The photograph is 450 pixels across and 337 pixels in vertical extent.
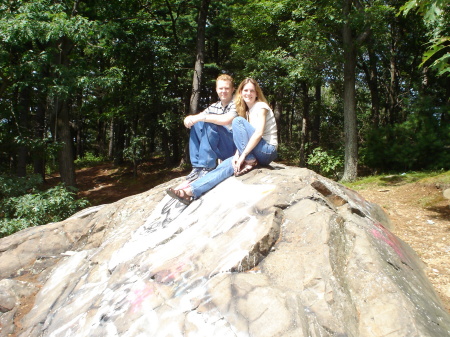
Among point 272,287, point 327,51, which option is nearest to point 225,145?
point 272,287

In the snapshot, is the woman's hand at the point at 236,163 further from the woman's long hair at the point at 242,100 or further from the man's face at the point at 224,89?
the man's face at the point at 224,89

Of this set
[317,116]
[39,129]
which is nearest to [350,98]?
[317,116]

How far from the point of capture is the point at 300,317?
2029mm

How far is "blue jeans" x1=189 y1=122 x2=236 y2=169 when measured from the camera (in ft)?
13.1

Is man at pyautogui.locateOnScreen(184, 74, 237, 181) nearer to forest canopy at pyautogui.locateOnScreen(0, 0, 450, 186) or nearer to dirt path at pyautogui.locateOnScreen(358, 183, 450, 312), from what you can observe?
forest canopy at pyautogui.locateOnScreen(0, 0, 450, 186)

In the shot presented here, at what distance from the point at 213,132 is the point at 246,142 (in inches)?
20.4

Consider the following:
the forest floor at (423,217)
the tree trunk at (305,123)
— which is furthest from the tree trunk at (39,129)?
the tree trunk at (305,123)

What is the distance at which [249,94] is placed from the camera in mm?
3811

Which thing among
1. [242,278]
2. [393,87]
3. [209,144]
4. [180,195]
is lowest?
[242,278]

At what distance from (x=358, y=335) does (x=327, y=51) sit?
915cm

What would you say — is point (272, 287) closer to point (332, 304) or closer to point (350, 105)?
point (332, 304)

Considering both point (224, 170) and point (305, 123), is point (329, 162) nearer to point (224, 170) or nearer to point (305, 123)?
point (305, 123)

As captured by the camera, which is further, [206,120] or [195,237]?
[206,120]

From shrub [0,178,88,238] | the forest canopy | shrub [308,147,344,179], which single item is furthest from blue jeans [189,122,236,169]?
shrub [308,147,344,179]
